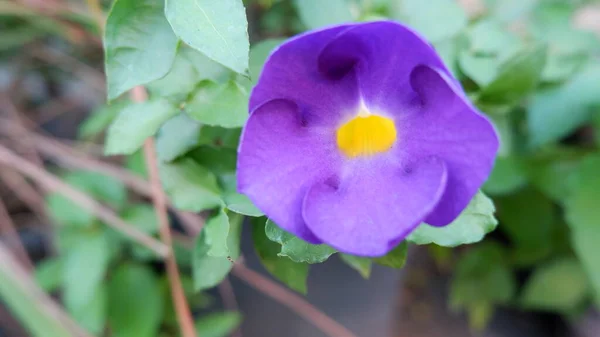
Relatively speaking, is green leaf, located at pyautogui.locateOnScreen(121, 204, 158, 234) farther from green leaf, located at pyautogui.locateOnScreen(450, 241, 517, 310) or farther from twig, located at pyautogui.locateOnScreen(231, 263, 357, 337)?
green leaf, located at pyautogui.locateOnScreen(450, 241, 517, 310)

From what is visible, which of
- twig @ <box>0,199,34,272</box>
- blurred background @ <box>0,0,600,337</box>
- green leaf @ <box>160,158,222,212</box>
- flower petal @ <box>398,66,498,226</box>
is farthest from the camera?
twig @ <box>0,199,34,272</box>

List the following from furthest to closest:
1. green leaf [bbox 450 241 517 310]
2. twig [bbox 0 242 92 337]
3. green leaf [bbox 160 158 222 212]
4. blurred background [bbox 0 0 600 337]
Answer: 1. green leaf [bbox 450 241 517 310]
2. twig [bbox 0 242 92 337]
3. blurred background [bbox 0 0 600 337]
4. green leaf [bbox 160 158 222 212]

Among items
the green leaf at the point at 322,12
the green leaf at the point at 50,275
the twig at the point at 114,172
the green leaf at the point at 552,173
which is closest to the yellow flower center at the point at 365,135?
the green leaf at the point at 322,12

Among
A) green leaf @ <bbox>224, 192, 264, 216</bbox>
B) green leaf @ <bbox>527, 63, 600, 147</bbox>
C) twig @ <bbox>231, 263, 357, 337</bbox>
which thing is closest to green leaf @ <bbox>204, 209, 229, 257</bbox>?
green leaf @ <bbox>224, 192, 264, 216</bbox>

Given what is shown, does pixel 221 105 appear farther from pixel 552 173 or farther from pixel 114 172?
pixel 552 173

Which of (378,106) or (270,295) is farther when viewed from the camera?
(270,295)

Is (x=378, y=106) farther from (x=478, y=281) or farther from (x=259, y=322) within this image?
(x=478, y=281)

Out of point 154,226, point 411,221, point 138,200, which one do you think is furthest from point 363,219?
point 138,200

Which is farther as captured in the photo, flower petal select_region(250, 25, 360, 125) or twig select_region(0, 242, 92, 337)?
twig select_region(0, 242, 92, 337)
